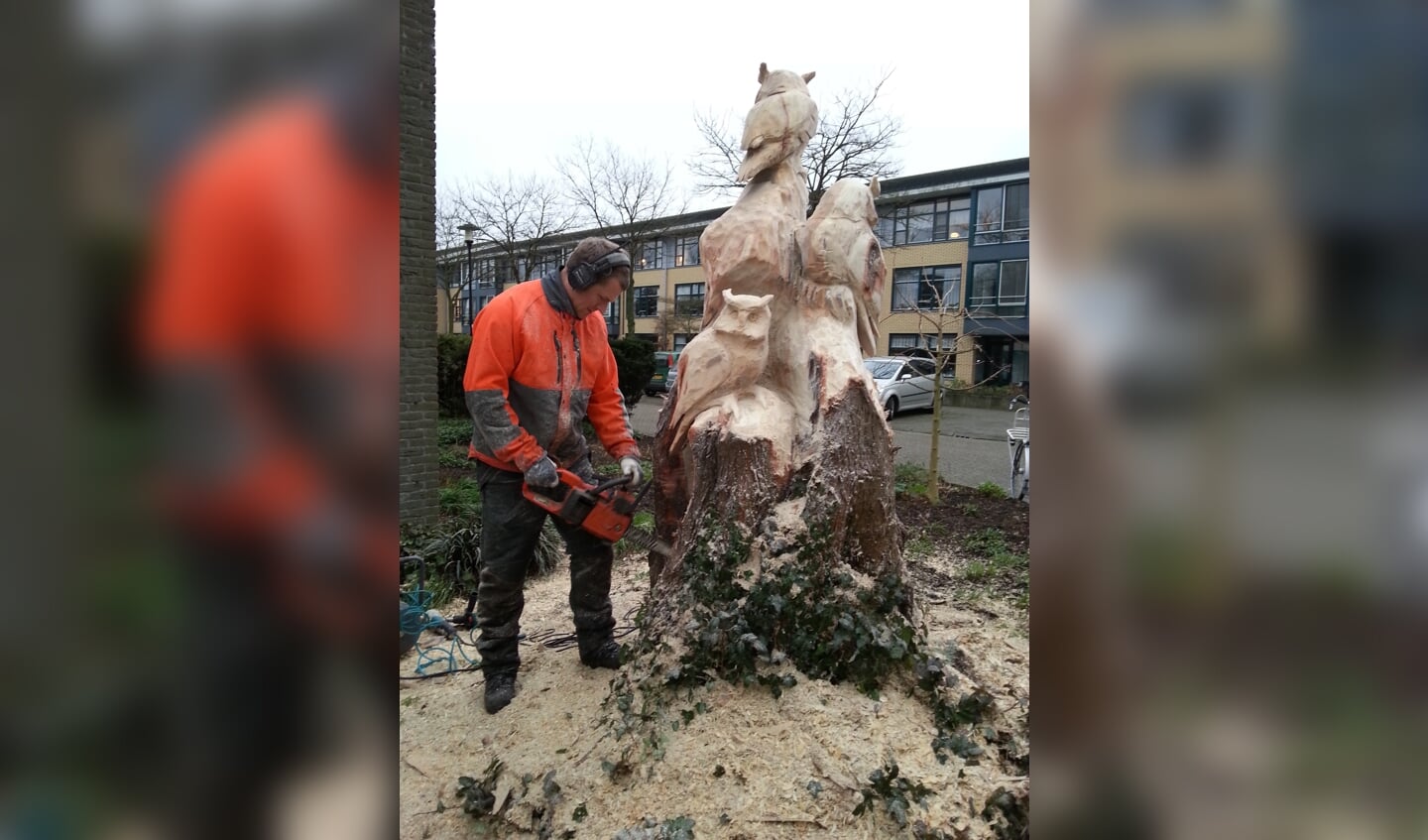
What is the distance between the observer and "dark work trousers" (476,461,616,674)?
10.7 feet

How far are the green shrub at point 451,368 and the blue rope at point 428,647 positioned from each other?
238 inches

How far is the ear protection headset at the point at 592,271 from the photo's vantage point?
3.15m

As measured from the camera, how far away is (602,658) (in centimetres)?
372

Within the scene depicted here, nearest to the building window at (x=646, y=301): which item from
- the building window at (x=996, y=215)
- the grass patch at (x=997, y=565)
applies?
the building window at (x=996, y=215)

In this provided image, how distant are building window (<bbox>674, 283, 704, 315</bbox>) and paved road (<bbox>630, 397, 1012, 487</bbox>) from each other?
4.51 metres

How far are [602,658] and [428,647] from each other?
3.90 ft

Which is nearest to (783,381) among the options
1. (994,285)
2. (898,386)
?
(898,386)

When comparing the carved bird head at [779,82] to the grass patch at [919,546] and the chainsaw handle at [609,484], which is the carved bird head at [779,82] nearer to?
the chainsaw handle at [609,484]
